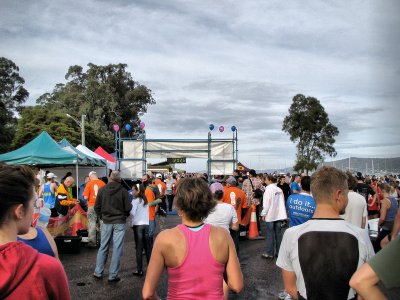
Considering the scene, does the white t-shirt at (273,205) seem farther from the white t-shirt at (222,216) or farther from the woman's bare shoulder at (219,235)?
the woman's bare shoulder at (219,235)

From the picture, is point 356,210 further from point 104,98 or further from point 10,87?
point 10,87

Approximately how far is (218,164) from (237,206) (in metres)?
7.26

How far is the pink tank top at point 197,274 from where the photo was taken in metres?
2.67

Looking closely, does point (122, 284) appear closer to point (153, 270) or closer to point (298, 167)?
point (153, 270)

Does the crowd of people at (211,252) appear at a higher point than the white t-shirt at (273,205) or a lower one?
higher

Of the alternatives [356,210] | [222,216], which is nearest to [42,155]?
[222,216]

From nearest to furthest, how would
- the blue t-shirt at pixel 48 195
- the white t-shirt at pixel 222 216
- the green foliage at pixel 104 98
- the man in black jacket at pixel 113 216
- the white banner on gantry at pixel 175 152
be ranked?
the white t-shirt at pixel 222 216 → the man in black jacket at pixel 113 216 → the blue t-shirt at pixel 48 195 → the white banner on gantry at pixel 175 152 → the green foliage at pixel 104 98

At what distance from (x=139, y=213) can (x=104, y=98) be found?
42.0m

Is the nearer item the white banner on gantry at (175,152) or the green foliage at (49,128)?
the white banner on gantry at (175,152)

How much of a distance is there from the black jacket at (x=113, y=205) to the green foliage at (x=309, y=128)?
4481cm

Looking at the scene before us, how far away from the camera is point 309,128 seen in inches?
1989

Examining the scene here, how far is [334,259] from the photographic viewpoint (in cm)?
265

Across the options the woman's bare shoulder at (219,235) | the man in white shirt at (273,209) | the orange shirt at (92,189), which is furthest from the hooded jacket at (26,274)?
the orange shirt at (92,189)

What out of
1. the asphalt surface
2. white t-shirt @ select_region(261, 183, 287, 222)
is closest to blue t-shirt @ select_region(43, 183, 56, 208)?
the asphalt surface
